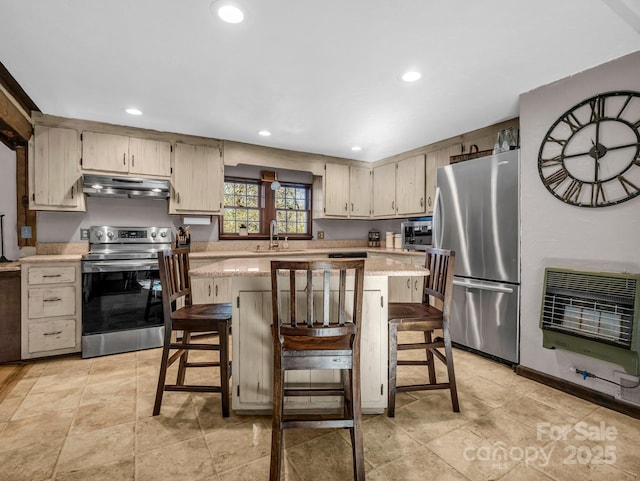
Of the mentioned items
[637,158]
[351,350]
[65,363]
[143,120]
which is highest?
[143,120]

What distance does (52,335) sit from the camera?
10.0 ft

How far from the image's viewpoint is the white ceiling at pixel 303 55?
5.85 ft

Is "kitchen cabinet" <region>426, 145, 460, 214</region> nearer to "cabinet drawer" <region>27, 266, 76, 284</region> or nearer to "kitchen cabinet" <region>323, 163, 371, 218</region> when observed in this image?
"kitchen cabinet" <region>323, 163, 371, 218</region>

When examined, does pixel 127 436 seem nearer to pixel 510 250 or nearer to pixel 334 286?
pixel 334 286

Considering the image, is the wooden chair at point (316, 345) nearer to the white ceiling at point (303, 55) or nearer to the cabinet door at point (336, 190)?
the white ceiling at point (303, 55)

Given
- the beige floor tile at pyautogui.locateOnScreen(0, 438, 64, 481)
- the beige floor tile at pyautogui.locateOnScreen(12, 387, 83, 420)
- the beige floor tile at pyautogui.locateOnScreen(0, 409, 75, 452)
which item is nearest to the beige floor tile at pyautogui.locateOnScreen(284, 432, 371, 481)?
the beige floor tile at pyautogui.locateOnScreen(0, 438, 64, 481)

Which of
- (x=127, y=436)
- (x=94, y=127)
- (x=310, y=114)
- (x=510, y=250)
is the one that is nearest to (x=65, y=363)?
(x=127, y=436)

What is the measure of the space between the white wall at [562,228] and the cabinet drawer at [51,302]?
4098 mm

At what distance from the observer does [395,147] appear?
14.6ft

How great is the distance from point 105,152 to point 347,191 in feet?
10.3

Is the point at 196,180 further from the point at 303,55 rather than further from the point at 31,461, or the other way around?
the point at 31,461

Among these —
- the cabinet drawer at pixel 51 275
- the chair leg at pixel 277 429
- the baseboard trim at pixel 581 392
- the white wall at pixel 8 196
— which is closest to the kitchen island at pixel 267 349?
the chair leg at pixel 277 429

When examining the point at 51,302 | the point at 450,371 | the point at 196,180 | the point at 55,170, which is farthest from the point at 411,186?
the point at 51,302

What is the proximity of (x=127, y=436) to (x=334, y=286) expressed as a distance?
1469 millimetres
